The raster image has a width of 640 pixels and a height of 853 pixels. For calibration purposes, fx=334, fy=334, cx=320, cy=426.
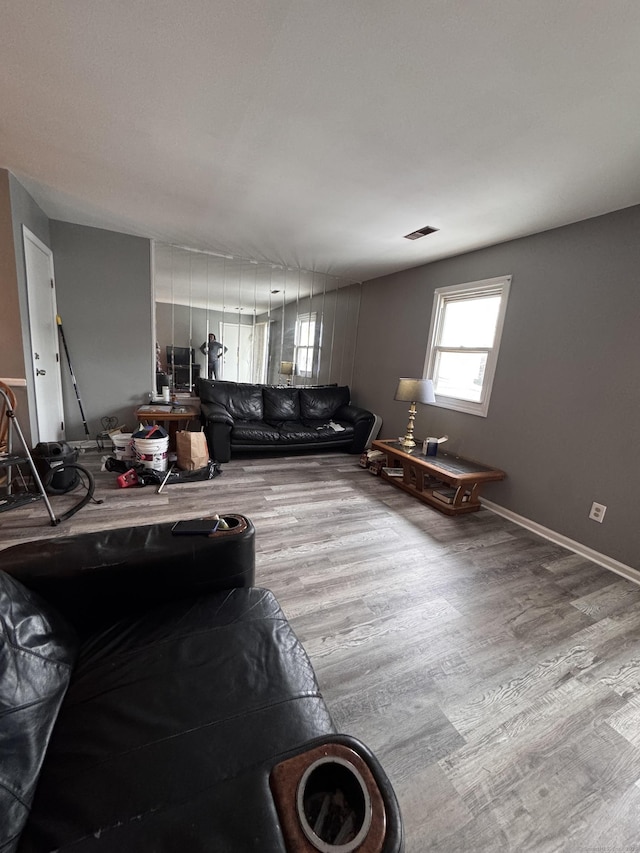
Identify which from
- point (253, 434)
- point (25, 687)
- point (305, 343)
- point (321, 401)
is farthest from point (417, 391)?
point (25, 687)

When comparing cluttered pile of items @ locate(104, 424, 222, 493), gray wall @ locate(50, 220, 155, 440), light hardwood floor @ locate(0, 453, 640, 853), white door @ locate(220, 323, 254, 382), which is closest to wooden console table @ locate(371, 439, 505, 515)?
light hardwood floor @ locate(0, 453, 640, 853)

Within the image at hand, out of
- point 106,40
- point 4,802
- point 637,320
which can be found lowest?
point 4,802

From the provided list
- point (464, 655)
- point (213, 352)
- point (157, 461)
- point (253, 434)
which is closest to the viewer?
point (464, 655)

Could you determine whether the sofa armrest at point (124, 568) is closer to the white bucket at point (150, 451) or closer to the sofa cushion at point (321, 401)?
the white bucket at point (150, 451)

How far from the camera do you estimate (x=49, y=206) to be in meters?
3.16

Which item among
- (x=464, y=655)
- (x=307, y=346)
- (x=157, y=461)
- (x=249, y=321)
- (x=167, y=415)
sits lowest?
(x=464, y=655)

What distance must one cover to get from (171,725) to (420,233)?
11.9ft

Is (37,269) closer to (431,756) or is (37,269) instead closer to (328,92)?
(328,92)

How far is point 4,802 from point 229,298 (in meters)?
5.27

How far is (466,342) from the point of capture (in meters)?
3.54

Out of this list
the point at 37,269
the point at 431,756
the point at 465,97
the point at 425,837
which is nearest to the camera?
the point at 425,837

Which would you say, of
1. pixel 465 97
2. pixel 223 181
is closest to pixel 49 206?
pixel 223 181

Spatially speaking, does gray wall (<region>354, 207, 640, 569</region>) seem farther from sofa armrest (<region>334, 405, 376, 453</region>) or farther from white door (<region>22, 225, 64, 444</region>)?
white door (<region>22, 225, 64, 444</region>)

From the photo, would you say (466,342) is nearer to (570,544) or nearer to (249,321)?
(570,544)
